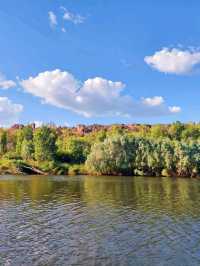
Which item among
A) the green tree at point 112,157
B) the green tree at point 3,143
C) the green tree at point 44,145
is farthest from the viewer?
the green tree at point 3,143

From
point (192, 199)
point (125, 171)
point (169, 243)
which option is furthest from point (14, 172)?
point (169, 243)

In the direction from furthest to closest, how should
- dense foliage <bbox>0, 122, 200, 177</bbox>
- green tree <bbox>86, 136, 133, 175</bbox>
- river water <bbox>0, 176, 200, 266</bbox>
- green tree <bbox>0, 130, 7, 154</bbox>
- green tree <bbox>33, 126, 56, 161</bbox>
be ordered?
green tree <bbox>0, 130, 7, 154</bbox> < green tree <bbox>33, 126, 56, 161</bbox> < green tree <bbox>86, 136, 133, 175</bbox> < dense foliage <bbox>0, 122, 200, 177</bbox> < river water <bbox>0, 176, 200, 266</bbox>

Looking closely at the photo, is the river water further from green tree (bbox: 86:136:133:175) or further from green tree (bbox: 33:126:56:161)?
green tree (bbox: 33:126:56:161)

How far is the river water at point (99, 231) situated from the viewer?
27.6m

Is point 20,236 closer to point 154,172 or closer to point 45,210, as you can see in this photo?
point 45,210

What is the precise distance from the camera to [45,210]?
157 feet

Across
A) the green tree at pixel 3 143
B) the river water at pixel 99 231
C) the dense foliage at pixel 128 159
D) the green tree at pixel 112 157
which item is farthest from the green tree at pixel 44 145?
the river water at pixel 99 231

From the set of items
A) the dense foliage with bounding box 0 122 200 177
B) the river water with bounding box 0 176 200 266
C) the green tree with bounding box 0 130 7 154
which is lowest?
the river water with bounding box 0 176 200 266

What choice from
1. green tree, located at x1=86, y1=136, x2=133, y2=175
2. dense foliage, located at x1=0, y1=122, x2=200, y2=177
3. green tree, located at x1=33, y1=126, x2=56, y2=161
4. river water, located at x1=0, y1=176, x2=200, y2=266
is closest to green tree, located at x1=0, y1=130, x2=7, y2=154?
dense foliage, located at x1=0, y1=122, x2=200, y2=177

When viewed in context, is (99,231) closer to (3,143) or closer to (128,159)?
(128,159)

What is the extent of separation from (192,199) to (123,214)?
1866 centimetres

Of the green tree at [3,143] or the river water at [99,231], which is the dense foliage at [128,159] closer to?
the green tree at [3,143]

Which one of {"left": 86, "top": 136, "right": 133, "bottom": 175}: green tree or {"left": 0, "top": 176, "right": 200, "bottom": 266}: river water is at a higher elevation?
{"left": 86, "top": 136, "right": 133, "bottom": 175}: green tree

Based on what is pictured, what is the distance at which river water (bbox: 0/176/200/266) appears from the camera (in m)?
27.6
